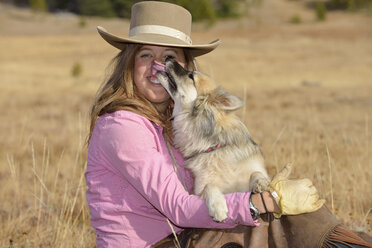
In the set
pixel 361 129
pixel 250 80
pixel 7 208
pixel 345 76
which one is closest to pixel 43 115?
pixel 7 208

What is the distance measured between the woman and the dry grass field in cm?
98

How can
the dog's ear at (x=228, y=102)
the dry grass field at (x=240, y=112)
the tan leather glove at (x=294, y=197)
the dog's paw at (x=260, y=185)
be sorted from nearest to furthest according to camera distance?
the tan leather glove at (x=294, y=197) → the dog's paw at (x=260, y=185) → the dog's ear at (x=228, y=102) → the dry grass field at (x=240, y=112)

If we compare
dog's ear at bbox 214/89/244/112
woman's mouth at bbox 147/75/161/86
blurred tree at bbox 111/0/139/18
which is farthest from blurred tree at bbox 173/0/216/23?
dog's ear at bbox 214/89/244/112

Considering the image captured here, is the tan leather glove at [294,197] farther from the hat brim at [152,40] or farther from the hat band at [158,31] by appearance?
the hat band at [158,31]

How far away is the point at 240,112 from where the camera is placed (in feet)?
36.6

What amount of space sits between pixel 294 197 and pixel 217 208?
427mm

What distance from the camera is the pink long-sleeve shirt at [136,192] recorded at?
231 cm

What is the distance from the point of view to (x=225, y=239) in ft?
7.89

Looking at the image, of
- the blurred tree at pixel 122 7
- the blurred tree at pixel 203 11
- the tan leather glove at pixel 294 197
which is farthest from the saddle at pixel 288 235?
the blurred tree at pixel 122 7

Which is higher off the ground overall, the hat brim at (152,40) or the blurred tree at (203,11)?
the hat brim at (152,40)

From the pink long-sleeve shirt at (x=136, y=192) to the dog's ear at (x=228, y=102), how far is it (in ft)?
1.69

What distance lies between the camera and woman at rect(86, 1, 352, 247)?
2.30m

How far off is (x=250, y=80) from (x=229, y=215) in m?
20.9

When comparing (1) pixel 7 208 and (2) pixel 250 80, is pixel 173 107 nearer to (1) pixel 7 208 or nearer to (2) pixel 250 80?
(1) pixel 7 208
